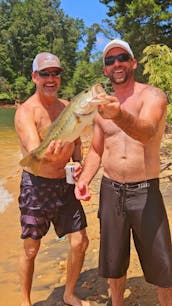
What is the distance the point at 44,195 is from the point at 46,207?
11 cm

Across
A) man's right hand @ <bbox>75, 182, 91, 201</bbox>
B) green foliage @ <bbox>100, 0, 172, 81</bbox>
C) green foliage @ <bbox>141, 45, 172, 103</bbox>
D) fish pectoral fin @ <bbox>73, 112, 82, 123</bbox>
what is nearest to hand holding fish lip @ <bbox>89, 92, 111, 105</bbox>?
fish pectoral fin @ <bbox>73, 112, 82, 123</bbox>

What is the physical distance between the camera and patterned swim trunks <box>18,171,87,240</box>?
3.50 meters

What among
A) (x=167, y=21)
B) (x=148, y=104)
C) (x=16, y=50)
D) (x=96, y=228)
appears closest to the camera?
(x=148, y=104)

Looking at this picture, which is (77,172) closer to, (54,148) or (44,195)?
(44,195)

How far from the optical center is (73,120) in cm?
269

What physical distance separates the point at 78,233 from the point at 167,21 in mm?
19188

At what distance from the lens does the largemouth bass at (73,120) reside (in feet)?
8.13

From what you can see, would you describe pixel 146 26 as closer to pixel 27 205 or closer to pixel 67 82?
pixel 27 205

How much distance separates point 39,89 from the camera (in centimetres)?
364

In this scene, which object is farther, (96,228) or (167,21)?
(167,21)

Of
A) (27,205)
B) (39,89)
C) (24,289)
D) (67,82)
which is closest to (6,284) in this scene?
(24,289)

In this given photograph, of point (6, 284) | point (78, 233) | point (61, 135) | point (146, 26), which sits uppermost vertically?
point (146, 26)

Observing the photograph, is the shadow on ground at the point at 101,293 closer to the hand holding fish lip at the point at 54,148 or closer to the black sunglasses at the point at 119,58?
the hand holding fish lip at the point at 54,148

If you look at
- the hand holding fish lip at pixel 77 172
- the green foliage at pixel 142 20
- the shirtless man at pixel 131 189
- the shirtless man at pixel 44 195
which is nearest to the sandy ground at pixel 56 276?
the shirtless man at pixel 44 195
